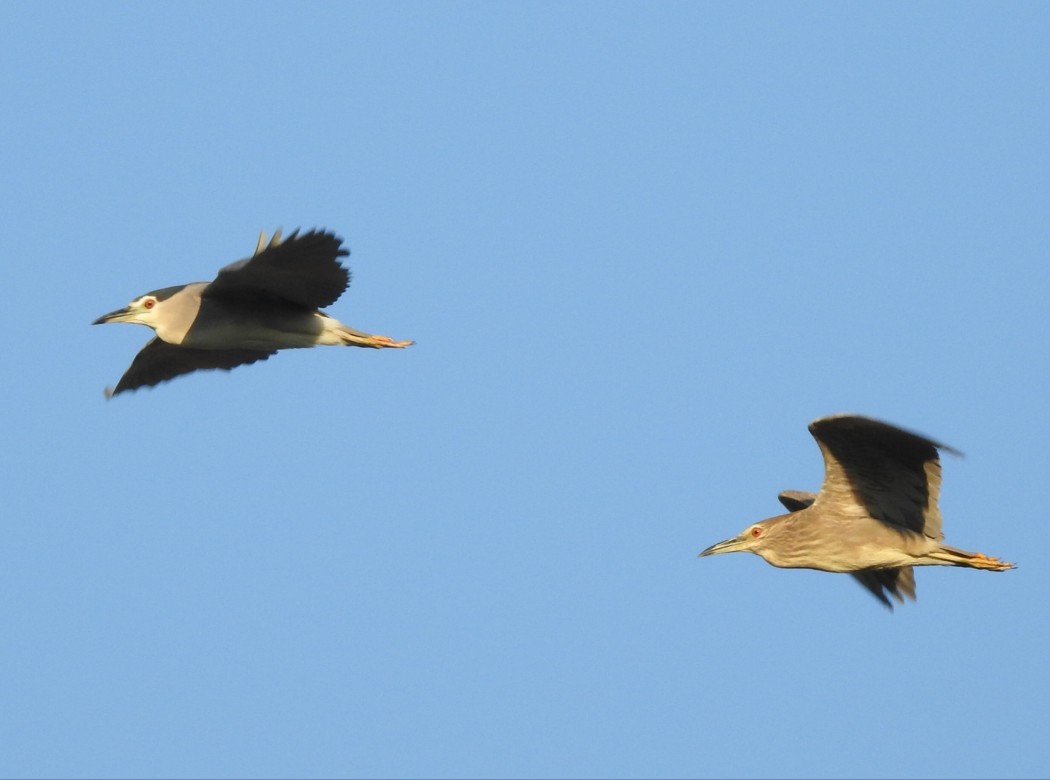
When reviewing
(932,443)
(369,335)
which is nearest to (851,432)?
(932,443)

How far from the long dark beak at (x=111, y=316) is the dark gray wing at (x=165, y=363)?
143 centimetres

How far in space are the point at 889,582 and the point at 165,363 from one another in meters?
8.13

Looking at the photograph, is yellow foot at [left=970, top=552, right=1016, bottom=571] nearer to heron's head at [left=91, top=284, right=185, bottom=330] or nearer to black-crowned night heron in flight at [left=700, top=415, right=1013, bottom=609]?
black-crowned night heron in flight at [left=700, top=415, right=1013, bottom=609]

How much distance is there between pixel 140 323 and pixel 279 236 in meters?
2.40

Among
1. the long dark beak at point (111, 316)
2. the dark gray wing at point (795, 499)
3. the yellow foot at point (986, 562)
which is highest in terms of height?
the long dark beak at point (111, 316)

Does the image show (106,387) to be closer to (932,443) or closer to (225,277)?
(225,277)

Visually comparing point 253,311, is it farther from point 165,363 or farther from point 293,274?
point 165,363

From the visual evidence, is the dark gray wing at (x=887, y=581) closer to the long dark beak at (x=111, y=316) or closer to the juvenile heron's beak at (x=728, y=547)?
the juvenile heron's beak at (x=728, y=547)

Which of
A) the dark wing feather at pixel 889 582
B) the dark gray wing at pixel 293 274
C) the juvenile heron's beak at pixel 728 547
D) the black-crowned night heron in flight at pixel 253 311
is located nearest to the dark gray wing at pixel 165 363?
the black-crowned night heron in flight at pixel 253 311

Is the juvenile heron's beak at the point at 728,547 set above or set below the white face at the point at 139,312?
below

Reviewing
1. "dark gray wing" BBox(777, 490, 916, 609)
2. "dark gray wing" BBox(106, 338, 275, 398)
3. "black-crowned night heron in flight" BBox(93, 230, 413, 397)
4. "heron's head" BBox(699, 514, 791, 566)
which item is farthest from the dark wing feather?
"dark gray wing" BBox(106, 338, 275, 398)

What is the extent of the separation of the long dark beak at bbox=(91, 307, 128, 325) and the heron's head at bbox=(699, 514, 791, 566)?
6.48 meters

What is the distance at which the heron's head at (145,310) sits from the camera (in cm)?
1798

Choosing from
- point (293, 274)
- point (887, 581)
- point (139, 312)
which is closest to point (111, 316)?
point (139, 312)
